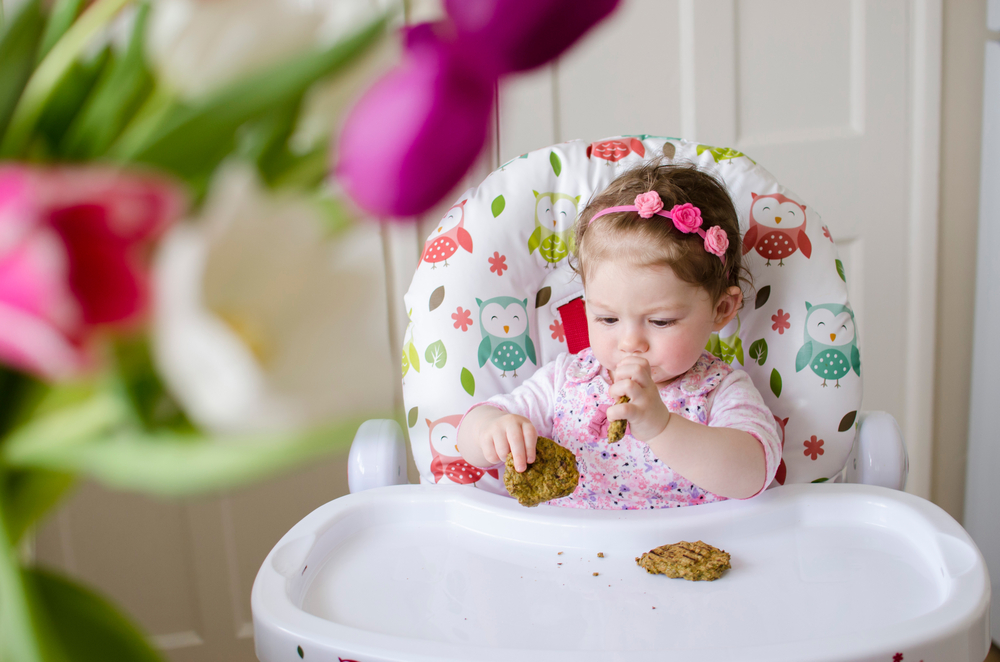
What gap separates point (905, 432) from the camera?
1741mm

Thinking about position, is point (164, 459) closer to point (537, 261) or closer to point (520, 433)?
point (520, 433)

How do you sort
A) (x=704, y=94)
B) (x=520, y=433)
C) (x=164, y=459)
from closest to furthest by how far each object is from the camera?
(x=164, y=459) < (x=520, y=433) < (x=704, y=94)

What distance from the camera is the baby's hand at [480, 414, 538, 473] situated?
84cm

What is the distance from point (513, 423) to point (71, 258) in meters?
0.75

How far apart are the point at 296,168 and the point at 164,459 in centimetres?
7

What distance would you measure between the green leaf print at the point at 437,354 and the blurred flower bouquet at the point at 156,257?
77 centimetres

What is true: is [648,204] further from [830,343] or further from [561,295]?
[830,343]

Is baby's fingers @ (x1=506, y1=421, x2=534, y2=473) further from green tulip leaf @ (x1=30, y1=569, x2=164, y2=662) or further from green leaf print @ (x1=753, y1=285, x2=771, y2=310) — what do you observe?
green tulip leaf @ (x1=30, y1=569, x2=164, y2=662)

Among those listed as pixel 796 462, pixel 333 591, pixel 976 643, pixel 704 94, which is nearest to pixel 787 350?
pixel 796 462

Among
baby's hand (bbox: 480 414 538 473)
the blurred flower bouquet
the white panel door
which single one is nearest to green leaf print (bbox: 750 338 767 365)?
baby's hand (bbox: 480 414 538 473)

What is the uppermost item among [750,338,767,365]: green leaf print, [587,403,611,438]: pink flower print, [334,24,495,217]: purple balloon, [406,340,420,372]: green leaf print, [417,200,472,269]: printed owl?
[334,24,495,217]: purple balloon

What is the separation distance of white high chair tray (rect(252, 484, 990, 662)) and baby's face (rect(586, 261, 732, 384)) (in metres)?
0.21

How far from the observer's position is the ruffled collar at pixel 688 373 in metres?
1.00

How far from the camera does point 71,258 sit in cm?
13
